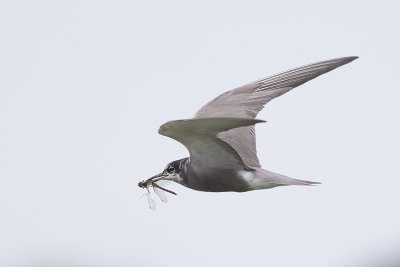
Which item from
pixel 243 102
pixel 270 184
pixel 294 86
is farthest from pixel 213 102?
pixel 270 184

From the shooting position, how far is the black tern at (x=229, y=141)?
7730 mm

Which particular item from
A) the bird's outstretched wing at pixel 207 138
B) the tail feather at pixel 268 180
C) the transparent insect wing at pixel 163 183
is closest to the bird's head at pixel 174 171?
the transparent insect wing at pixel 163 183

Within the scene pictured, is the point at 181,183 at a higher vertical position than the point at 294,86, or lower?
lower

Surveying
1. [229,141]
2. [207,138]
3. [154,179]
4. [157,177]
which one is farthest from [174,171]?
[207,138]

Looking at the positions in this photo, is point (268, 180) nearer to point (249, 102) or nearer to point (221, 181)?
point (221, 181)

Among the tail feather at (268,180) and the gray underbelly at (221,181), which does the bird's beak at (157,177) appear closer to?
the gray underbelly at (221,181)

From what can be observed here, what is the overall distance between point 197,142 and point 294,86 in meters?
1.43

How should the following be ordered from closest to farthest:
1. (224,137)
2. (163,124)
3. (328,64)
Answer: (163,124)
(328,64)
(224,137)

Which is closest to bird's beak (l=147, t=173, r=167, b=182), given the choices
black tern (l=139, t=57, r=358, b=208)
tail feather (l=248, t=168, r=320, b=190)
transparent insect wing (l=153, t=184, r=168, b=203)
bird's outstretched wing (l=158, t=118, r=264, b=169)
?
black tern (l=139, t=57, r=358, b=208)

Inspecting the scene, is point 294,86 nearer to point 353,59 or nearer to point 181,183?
point 353,59

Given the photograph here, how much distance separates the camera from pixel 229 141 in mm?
9227

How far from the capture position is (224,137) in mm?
9281

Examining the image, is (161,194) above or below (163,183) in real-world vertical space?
below

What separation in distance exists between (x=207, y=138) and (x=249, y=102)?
1.57 m
